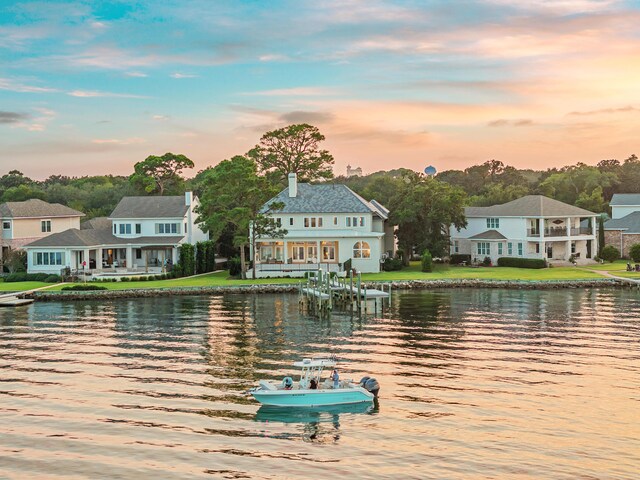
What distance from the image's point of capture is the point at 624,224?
332ft

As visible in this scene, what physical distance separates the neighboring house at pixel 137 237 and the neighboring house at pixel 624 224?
50.3 metres

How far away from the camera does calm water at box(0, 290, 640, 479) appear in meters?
28.6

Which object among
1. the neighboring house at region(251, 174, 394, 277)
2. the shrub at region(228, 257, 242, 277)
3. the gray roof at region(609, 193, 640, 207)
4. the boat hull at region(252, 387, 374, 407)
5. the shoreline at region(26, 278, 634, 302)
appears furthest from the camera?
the gray roof at region(609, 193, 640, 207)

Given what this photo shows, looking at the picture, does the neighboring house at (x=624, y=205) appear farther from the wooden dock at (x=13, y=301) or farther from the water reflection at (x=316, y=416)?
the water reflection at (x=316, y=416)

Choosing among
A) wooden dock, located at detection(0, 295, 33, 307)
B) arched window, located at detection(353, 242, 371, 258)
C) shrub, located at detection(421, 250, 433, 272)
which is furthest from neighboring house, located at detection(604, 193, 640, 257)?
wooden dock, located at detection(0, 295, 33, 307)

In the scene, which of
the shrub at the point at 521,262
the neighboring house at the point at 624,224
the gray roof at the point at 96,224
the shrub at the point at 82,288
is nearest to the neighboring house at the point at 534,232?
the shrub at the point at 521,262

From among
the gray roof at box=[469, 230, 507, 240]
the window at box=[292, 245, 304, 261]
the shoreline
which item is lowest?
the shoreline

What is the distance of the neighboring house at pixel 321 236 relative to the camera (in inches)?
3482

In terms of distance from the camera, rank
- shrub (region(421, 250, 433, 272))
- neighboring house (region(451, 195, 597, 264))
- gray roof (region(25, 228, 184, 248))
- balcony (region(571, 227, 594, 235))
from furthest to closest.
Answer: balcony (region(571, 227, 594, 235)) → neighboring house (region(451, 195, 597, 264)) → gray roof (region(25, 228, 184, 248)) → shrub (region(421, 250, 433, 272))

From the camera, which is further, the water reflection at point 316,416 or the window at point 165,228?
the window at point 165,228

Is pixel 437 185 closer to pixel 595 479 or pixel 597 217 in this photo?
pixel 597 217

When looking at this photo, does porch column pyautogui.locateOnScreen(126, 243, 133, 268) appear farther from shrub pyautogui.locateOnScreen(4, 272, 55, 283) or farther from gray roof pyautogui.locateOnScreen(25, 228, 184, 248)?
shrub pyautogui.locateOnScreen(4, 272, 55, 283)

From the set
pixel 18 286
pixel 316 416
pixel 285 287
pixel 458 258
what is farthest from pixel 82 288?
pixel 316 416

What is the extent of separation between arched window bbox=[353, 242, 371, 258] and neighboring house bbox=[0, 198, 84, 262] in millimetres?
37225
